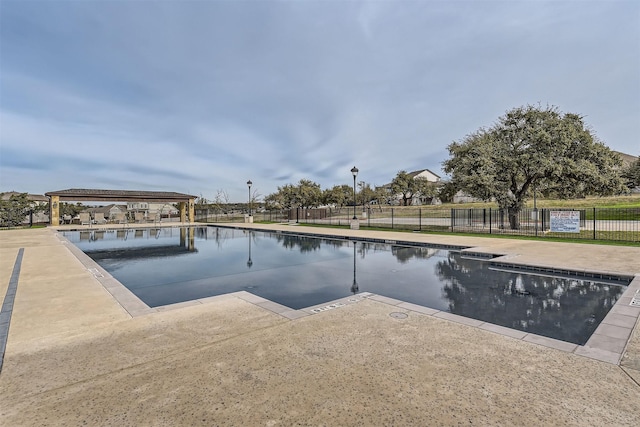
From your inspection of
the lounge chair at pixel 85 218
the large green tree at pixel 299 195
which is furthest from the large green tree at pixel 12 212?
the large green tree at pixel 299 195

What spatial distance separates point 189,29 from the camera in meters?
13.3

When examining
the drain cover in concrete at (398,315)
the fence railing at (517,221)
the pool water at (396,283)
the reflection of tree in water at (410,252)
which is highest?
the fence railing at (517,221)

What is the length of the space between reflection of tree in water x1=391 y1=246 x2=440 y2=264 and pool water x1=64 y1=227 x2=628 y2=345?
0.04 m

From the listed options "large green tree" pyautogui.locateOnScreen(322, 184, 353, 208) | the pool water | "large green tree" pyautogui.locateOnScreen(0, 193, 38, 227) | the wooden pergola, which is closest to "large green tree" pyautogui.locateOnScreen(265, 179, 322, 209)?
"large green tree" pyautogui.locateOnScreen(322, 184, 353, 208)

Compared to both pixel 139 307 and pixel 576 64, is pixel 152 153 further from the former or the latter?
pixel 576 64

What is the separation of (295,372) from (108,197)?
115 feet

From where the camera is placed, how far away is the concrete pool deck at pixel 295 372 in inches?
90.0

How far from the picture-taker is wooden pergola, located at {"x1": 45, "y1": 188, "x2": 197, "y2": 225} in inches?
1146

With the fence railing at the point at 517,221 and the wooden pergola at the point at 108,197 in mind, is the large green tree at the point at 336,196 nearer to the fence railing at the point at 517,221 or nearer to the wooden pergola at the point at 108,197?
the fence railing at the point at 517,221

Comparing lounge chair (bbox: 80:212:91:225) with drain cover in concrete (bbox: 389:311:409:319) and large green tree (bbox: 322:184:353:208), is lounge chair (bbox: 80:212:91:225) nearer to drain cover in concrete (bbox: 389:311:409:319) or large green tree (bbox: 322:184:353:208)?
large green tree (bbox: 322:184:353:208)

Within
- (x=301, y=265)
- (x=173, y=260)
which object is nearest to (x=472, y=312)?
(x=301, y=265)

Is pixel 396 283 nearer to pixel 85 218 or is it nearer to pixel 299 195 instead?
pixel 85 218

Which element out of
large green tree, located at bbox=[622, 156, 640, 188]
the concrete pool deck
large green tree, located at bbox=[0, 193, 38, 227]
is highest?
large green tree, located at bbox=[622, 156, 640, 188]

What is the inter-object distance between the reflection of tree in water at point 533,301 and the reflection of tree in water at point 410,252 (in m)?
2.37
